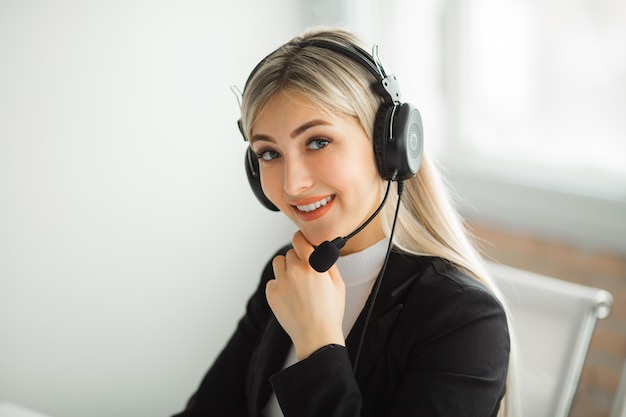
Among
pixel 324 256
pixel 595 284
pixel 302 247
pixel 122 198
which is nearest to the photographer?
pixel 324 256

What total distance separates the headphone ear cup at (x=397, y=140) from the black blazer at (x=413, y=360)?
0.65ft

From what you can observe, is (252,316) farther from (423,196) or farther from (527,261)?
(527,261)

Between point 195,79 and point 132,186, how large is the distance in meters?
0.36

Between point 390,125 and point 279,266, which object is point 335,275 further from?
point 390,125

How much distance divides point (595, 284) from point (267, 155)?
136cm

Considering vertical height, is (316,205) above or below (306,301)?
above

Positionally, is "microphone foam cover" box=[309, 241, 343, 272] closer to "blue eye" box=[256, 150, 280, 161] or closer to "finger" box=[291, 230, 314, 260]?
"finger" box=[291, 230, 314, 260]

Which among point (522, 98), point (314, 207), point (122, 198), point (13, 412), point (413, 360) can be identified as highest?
point (522, 98)

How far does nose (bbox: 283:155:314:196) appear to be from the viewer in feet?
3.79

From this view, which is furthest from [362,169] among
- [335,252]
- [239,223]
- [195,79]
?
[239,223]

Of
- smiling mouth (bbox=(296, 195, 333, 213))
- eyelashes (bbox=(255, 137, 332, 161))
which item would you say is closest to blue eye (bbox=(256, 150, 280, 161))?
eyelashes (bbox=(255, 137, 332, 161))

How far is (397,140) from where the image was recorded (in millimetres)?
1139

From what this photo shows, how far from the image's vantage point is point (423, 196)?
4.33ft

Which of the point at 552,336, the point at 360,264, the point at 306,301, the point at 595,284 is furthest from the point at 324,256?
the point at 595,284
